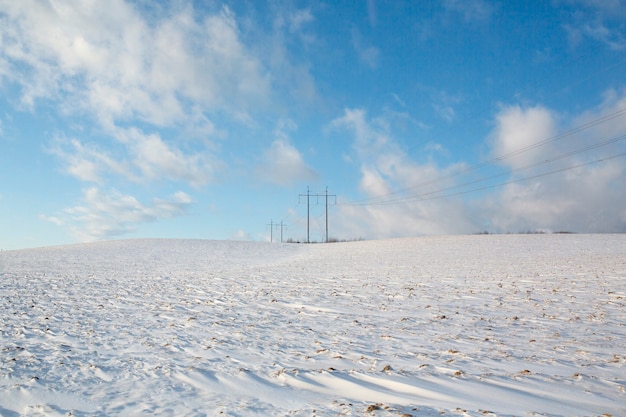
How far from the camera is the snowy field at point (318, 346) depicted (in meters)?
5.29

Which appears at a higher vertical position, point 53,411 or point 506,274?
point 506,274

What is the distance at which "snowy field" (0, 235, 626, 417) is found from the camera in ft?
17.4

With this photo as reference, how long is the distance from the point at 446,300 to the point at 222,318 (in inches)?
274

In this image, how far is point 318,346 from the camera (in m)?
8.14

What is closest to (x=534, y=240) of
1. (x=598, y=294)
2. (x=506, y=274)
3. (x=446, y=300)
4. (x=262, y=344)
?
(x=506, y=274)

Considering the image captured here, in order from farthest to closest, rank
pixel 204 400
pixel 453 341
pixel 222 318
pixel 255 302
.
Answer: pixel 255 302 → pixel 222 318 → pixel 453 341 → pixel 204 400

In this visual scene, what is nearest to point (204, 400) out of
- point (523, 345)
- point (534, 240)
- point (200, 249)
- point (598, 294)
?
point (523, 345)

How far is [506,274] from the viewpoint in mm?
19422

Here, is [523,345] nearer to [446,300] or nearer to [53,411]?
[446,300]

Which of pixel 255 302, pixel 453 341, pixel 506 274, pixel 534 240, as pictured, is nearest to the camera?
pixel 453 341

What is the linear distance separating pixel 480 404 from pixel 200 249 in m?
37.7

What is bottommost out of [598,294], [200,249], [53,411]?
[53,411]

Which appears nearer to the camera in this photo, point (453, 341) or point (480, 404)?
point (480, 404)

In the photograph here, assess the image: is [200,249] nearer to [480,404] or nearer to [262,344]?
[262,344]
